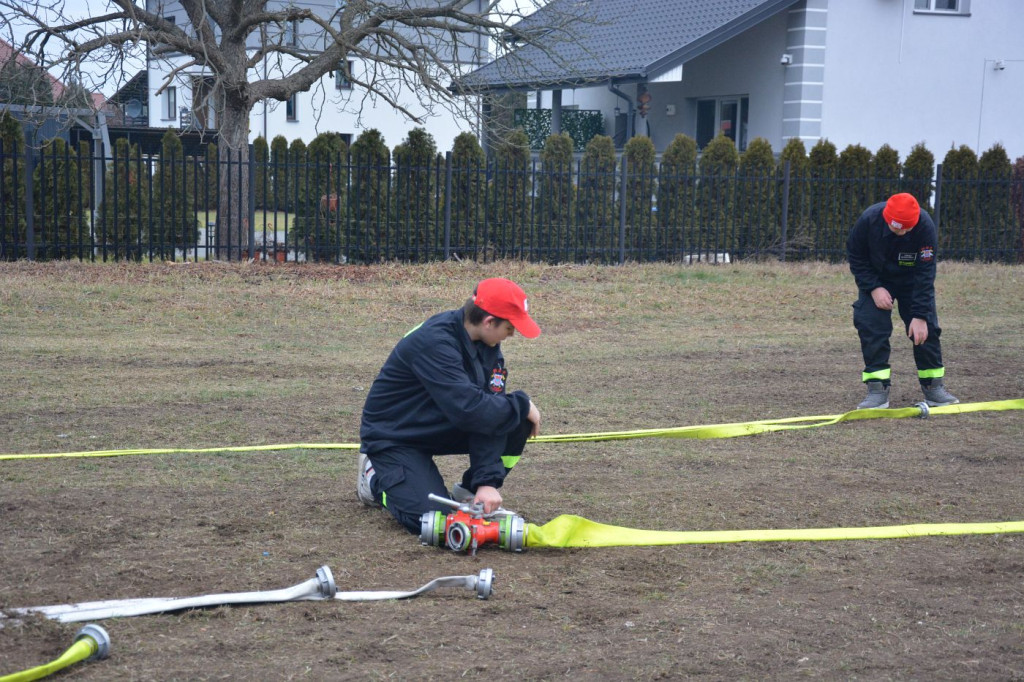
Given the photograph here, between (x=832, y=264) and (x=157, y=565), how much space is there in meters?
15.9

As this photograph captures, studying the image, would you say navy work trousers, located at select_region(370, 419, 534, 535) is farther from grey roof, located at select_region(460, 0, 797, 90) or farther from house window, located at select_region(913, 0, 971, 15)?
house window, located at select_region(913, 0, 971, 15)

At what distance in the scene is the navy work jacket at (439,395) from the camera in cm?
464

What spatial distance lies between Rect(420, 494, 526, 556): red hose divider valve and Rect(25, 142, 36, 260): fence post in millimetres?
11996

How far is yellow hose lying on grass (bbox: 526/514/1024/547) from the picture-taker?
4844 mm

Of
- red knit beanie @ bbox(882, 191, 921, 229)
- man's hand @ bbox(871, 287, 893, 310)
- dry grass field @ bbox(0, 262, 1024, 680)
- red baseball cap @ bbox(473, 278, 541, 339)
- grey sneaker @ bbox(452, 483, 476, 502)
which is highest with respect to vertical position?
red knit beanie @ bbox(882, 191, 921, 229)

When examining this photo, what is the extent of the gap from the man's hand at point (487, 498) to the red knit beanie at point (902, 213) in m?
4.44

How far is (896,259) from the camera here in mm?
7914

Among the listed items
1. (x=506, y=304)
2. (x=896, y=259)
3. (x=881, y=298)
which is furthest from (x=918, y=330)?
(x=506, y=304)

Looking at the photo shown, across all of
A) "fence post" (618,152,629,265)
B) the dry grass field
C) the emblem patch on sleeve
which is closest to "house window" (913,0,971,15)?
"fence post" (618,152,629,265)

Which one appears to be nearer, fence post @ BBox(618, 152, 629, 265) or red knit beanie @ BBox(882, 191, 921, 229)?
red knit beanie @ BBox(882, 191, 921, 229)

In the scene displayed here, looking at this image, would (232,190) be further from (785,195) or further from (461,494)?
(461,494)

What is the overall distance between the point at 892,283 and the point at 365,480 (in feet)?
15.7

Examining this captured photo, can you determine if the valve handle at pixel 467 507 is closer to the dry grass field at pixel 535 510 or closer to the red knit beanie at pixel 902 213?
the dry grass field at pixel 535 510

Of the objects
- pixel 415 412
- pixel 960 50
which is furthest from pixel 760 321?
pixel 960 50
